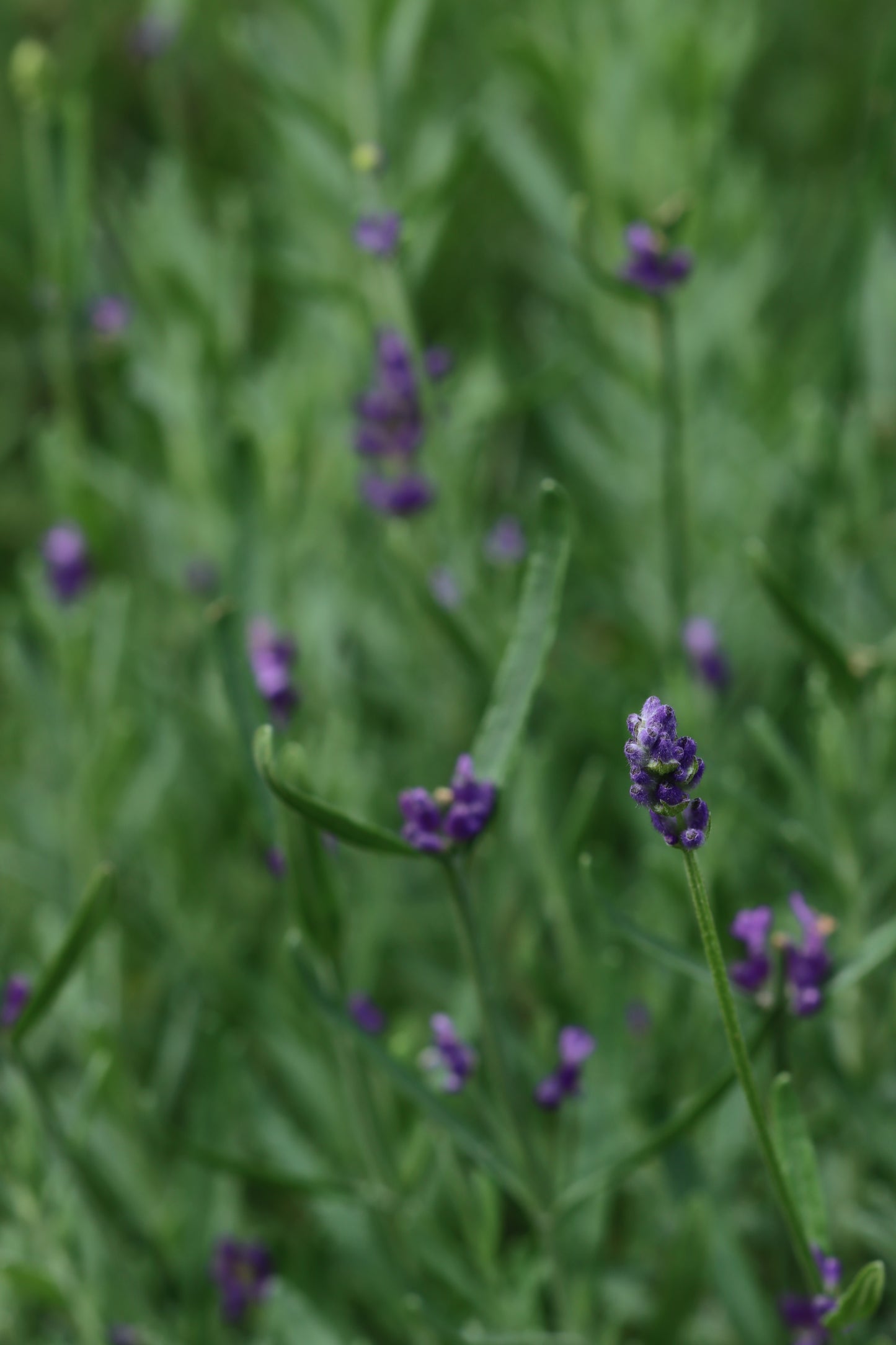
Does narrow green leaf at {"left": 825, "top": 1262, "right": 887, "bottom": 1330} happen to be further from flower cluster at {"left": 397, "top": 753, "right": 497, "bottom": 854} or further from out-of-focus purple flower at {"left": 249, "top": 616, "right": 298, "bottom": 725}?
out-of-focus purple flower at {"left": 249, "top": 616, "right": 298, "bottom": 725}

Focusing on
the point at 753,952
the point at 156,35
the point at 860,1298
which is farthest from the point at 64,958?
the point at 156,35

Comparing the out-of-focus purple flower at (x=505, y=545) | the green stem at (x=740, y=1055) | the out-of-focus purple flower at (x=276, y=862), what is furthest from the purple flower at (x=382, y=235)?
the green stem at (x=740, y=1055)

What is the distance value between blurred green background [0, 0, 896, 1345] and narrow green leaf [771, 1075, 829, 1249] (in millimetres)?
194

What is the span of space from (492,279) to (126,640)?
74.6 inches

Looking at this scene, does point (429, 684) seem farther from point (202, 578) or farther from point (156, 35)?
point (156, 35)

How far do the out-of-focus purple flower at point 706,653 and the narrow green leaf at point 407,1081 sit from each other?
915 mm

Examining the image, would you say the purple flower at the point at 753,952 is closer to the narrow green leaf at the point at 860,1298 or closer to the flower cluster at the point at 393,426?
the narrow green leaf at the point at 860,1298

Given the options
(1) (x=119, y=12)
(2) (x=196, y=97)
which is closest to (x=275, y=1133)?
(2) (x=196, y=97)

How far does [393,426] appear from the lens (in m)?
2.43

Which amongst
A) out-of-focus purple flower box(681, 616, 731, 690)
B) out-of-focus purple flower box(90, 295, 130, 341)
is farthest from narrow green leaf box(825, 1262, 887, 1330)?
out-of-focus purple flower box(90, 295, 130, 341)

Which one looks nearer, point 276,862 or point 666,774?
point 666,774

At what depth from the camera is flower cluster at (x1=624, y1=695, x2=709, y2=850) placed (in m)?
0.88

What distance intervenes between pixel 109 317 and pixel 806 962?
206 cm

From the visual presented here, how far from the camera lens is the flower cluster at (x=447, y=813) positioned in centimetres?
118
